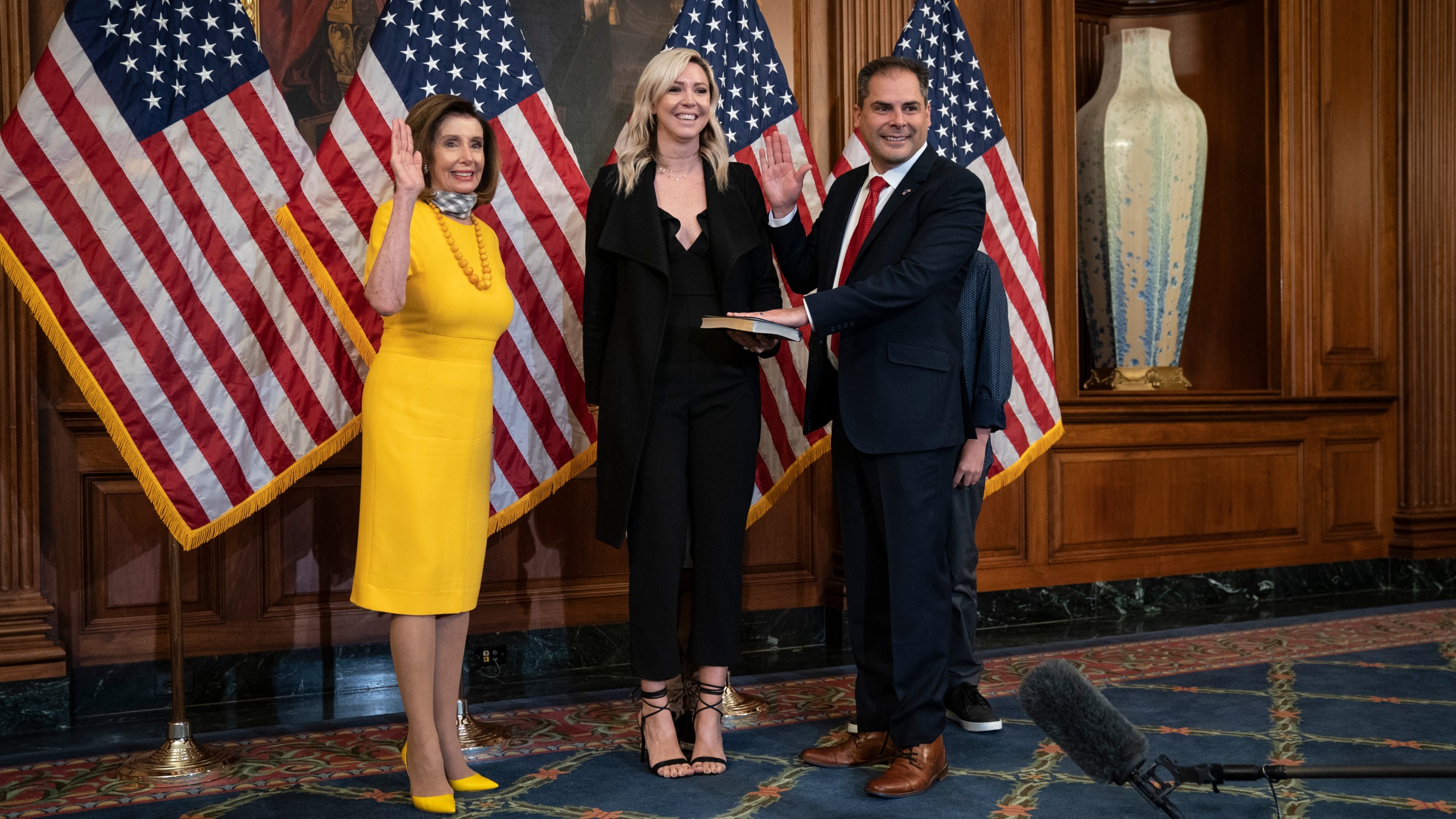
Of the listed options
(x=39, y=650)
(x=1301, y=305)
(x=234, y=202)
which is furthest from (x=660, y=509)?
(x=1301, y=305)

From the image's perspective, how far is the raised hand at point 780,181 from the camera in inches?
121

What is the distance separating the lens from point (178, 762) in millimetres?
3041

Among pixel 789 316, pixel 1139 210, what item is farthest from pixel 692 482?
pixel 1139 210

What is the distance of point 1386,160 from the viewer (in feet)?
20.6

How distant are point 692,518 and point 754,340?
1.80 ft

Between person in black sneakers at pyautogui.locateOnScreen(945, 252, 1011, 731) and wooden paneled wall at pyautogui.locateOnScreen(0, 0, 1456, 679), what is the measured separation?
1.36 metres

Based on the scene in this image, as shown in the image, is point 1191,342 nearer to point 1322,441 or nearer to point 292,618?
point 1322,441

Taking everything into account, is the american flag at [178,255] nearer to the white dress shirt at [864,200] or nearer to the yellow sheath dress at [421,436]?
the yellow sheath dress at [421,436]

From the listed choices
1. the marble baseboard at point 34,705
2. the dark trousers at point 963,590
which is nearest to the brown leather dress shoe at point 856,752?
the dark trousers at point 963,590

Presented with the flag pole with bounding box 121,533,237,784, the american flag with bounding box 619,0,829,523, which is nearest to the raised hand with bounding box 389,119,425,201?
the flag pole with bounding box 121,533,237,784

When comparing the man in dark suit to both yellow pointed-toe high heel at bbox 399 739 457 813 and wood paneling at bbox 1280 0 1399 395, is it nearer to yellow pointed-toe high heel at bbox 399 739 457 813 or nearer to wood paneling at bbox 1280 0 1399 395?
yellow pointed-toe high heel at bbox 399 739 457 813

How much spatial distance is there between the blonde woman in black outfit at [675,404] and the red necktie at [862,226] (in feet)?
0.85

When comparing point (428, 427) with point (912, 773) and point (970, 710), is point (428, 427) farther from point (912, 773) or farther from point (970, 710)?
point (970, 710)

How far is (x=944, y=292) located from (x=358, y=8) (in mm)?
2615
